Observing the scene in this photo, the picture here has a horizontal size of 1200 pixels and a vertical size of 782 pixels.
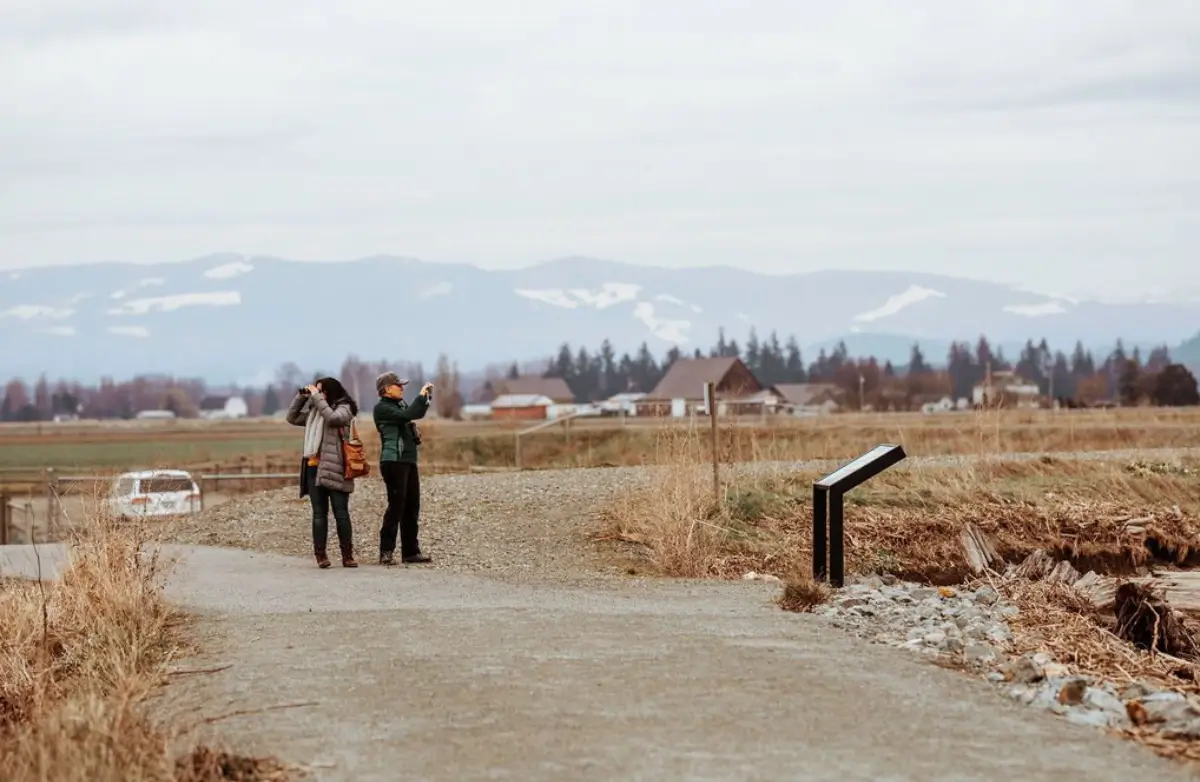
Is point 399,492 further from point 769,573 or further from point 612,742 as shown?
point 612,742

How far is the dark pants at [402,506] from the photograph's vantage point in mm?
16406

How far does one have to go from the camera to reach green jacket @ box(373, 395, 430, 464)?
16109mm

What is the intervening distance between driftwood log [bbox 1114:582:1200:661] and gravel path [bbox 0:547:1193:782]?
3.51m

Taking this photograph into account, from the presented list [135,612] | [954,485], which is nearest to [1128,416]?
[954,485]

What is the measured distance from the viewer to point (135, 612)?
11438 millimetres

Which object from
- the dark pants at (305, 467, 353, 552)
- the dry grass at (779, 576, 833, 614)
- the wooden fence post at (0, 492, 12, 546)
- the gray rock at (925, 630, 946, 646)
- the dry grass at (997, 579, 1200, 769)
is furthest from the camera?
the wooden fence post at (0, 492, 12, 546)

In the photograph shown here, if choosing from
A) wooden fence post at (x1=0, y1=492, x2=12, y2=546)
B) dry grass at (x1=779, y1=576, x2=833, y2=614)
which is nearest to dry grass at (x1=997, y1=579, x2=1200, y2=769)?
dry grass at (x1=779, y1=576, x2=833, y2=614)

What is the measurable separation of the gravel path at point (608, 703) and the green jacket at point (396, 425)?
3.80 m

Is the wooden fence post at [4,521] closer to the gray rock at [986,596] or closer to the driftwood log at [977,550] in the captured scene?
the driftwood log at [977,550]

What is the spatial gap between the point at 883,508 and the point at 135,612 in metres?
11.3

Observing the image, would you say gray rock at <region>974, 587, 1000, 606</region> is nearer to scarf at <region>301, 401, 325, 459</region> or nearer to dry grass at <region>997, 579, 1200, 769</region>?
dry grass at <region>997, 579, 1200, 769</region>

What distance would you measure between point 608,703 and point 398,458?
807cm

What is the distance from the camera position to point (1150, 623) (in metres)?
13.8

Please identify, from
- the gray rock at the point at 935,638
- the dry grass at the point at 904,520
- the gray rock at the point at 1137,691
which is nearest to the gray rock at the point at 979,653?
the gray rock at the point at 935,638
